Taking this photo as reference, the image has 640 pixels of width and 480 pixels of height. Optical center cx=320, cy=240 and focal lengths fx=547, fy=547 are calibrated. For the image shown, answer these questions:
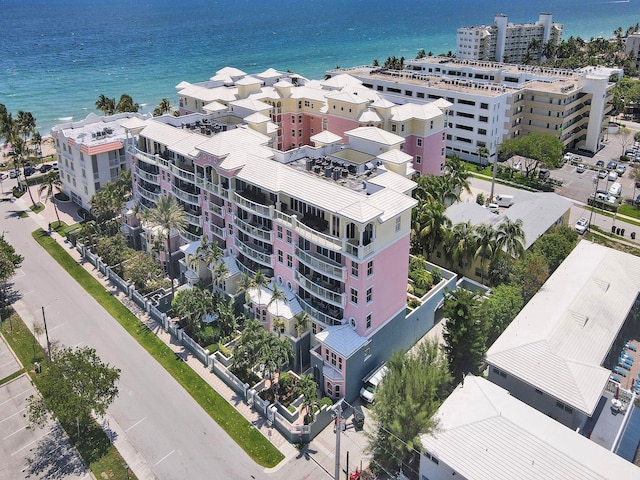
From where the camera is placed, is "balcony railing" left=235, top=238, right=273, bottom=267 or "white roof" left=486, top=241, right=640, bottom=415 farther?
"balcony railing" left=235, top=238, right=273, bottom=267

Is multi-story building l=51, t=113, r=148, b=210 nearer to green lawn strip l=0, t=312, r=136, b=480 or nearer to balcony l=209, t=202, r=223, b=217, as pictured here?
balcony l=209, t=202, r=223, b=217

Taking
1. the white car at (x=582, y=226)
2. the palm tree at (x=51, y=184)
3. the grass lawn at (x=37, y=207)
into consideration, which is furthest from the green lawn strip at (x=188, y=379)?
the white car at (x=582, y=226)

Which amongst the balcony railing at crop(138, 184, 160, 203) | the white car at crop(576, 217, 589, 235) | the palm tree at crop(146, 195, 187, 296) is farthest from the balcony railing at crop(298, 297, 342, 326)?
the white car at crop(576, 217, 589, 235)

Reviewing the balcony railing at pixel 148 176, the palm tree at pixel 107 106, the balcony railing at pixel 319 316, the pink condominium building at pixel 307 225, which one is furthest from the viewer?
the palm tree at pixel 107 106

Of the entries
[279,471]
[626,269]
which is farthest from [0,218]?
[626,269]

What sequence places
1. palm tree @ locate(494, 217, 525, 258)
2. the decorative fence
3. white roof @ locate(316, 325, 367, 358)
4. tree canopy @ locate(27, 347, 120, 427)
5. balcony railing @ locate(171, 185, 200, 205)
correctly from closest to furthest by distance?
1. tree canopy @ locate(27, 347, 120, 427)
2. the decorative fence
3. white roof @ locate(316, 325, 367, 358)
4. palm tree @ locate(494, 217, 525, 258)
5. balcony railing @ locate(171, 185, 200, 205)

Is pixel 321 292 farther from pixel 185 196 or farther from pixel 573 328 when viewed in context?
pixel 185 196

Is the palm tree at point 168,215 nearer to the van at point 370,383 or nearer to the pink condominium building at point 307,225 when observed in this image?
the pink condominium building at point 307,225
